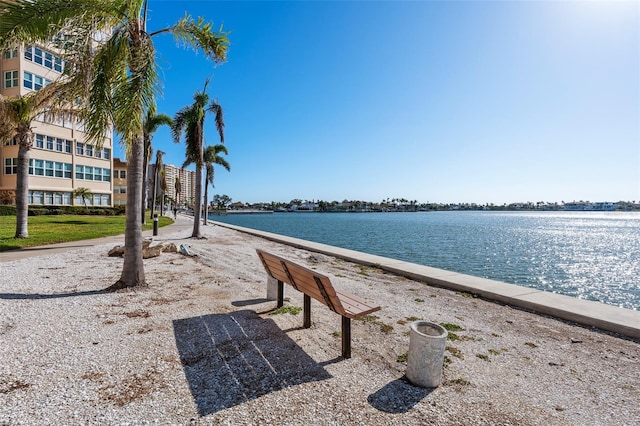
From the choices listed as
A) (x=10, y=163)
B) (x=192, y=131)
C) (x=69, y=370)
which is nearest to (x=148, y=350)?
(x=69, y=370)

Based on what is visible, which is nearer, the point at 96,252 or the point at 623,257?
the point at 96,252

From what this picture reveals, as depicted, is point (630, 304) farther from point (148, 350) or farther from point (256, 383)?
point (148, 350)

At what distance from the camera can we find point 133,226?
22.2 ft

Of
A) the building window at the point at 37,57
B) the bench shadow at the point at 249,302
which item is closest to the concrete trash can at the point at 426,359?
the bench shadow at the point at 249,302

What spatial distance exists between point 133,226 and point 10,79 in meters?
35.7

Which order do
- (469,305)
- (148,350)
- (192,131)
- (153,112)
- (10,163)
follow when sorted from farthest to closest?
(10,163), (192,131), (153,112), (469,305), (148,350)

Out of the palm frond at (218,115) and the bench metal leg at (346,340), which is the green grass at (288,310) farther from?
the palm frond at (218,115)

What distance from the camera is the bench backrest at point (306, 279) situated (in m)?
3.82

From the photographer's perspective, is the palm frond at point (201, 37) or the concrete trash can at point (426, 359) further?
the palm frond at point (201, 37)

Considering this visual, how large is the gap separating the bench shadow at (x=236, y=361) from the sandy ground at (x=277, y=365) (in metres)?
0.02

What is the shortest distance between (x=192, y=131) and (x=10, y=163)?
27.1 meters

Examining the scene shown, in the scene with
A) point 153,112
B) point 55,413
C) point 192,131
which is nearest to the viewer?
point 55,413

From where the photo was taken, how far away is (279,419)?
2838 mm

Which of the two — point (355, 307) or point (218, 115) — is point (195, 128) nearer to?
Result: point (218, 115)
